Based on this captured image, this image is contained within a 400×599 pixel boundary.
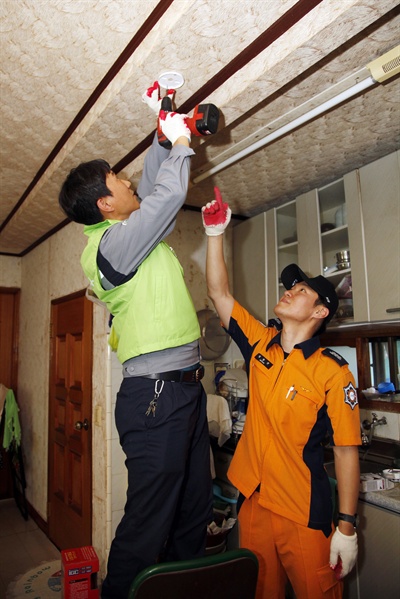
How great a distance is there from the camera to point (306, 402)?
1.68 m

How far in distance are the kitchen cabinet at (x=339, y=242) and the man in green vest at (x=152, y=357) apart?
1.19 m

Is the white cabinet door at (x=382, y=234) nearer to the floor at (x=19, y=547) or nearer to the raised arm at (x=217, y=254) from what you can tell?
the raised arm at (x=217, y=254)

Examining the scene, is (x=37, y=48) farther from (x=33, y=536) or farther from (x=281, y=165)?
(x=33, y=536)

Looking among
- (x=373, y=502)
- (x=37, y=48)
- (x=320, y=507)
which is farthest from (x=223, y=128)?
(x=373, y=502)

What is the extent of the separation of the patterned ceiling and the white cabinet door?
4.8 inches

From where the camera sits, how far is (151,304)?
1426 millimetres

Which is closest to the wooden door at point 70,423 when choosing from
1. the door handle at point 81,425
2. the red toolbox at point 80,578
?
the door handle at point 81,425

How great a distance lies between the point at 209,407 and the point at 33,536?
84.7 inches

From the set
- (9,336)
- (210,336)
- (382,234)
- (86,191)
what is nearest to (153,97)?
(86,191)

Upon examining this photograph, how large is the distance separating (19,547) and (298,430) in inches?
115

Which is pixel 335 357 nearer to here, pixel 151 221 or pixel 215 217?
pixel 215 217

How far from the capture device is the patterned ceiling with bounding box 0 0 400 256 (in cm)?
132

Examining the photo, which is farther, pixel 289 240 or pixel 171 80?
pixel 289 240

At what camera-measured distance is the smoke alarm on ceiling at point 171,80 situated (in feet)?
5.16
